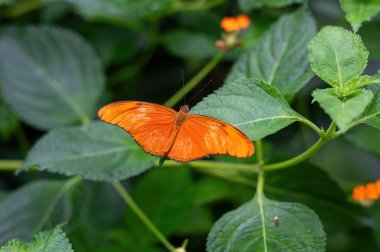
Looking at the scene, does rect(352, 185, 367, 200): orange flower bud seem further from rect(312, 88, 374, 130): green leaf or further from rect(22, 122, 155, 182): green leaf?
rect(22, 122, 155, 182): green leaf

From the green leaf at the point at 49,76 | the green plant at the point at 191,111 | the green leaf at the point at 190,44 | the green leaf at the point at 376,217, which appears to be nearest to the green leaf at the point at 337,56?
the green plant at the point at 191,111

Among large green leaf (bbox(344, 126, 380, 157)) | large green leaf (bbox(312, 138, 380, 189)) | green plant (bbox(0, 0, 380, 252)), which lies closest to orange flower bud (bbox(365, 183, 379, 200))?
green plant (bbox(0, 0, 380, 252))

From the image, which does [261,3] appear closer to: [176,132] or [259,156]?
[259,156]

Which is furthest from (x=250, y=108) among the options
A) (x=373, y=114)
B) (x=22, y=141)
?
(x=22, y=141)

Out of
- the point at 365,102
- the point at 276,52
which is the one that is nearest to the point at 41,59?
the point at 276,52

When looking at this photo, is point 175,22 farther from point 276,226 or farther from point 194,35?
point 276,226

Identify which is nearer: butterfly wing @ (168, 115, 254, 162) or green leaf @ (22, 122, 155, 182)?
butterfly wing @ (168, 115, 254, 162)

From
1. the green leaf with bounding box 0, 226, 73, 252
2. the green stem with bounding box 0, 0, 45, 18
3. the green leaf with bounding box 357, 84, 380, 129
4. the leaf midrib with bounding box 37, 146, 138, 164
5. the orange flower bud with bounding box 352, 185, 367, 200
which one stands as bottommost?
the green leaf with bounding box 0, 226, 73, 252
